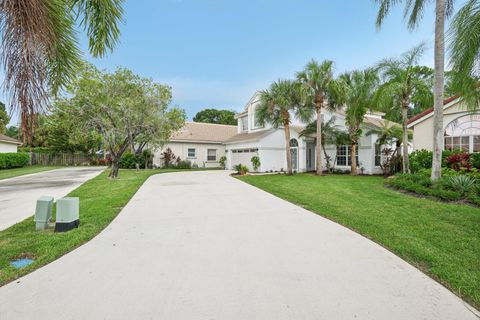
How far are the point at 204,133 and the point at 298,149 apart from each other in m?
11.4

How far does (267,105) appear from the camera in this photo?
18.4 m

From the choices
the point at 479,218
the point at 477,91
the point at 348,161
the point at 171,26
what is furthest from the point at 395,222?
the point at 348,161

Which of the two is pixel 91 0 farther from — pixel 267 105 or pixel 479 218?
pixel 267 105

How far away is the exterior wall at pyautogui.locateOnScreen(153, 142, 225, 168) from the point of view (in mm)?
25500

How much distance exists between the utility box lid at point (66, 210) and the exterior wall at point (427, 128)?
56.6 feet

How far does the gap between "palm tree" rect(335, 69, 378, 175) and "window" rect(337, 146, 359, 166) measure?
2.20m

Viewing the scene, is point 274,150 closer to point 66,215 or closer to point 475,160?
point 475,160

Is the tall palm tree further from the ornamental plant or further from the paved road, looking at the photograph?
the paved road

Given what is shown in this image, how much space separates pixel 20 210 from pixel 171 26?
9.23m

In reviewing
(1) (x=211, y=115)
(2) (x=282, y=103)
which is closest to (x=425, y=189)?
(2) (x=282, y=103)

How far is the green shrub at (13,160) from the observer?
2370 cm

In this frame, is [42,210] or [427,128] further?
[427,128]

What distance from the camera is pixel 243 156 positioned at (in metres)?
23.7

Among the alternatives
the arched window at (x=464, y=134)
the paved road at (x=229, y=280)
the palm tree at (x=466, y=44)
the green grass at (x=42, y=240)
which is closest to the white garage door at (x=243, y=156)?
the arched window at (x=464, y=134)
